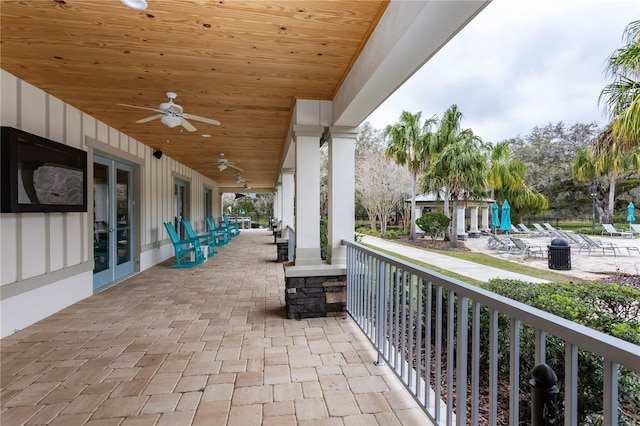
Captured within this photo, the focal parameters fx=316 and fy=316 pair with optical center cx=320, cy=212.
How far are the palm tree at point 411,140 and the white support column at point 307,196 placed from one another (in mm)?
10656

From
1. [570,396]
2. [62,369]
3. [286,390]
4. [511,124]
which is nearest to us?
[570,396]

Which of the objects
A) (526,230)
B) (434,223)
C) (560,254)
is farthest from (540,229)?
(560,254)

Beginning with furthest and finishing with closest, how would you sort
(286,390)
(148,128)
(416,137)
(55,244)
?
(416,137)
(148,128)
(55,244)
(286,390)

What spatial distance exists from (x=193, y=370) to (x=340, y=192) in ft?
7.30

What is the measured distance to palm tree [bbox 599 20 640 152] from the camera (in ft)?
10.4

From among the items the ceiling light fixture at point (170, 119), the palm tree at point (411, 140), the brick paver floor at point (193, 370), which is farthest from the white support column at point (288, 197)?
the palm tree at point (411, 140)

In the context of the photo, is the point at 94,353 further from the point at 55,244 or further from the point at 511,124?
the point at 511,124

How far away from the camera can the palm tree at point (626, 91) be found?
10.4ft

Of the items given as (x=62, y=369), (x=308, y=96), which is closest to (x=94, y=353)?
(x=62, y=369)

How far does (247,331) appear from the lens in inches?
122

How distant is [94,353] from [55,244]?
5.76ft

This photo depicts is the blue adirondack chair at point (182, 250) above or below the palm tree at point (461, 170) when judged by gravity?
below

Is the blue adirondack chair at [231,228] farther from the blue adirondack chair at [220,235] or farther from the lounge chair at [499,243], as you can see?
the lounge chair at [499,243]

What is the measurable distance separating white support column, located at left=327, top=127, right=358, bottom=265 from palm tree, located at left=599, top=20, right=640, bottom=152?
8.96 feet
